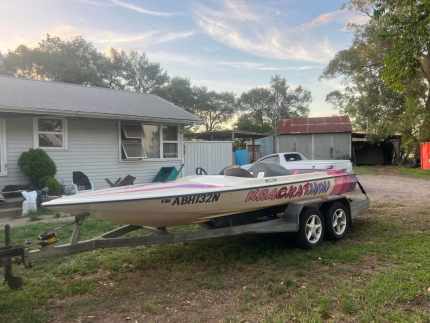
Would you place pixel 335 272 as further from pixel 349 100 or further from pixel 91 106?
pixel 349 100

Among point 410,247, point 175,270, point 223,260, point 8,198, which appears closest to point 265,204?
point 223,260

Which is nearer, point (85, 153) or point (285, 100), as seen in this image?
point (85, 153)

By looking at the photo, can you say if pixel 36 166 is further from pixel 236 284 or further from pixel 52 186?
pixel 236 284

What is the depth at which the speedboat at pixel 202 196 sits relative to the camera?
3.58m

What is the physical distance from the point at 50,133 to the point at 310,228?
26.2 ft

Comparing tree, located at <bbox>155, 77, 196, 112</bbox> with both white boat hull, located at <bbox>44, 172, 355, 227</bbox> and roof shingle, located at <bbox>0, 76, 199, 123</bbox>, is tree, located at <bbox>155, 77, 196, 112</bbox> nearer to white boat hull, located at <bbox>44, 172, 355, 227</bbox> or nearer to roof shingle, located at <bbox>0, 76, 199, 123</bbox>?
roof shingle, located at <bbox>0, 76, 199, 123</bbox>

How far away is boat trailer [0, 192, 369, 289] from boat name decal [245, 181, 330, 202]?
152 mm

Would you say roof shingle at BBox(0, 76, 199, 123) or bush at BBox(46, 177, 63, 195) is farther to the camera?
roof shingle at BBox(0, 76, 199, 123)

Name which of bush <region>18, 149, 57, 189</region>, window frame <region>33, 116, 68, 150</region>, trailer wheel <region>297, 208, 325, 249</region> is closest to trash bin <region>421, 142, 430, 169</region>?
trailer wheel <region>297, 208, 325, 249</region>

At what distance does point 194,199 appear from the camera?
392 centimetres

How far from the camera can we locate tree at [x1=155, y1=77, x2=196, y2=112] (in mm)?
36656

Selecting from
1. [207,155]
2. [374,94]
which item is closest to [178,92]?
[374,94]

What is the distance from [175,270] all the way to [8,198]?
6141 millimetres

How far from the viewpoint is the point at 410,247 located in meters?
4.90
